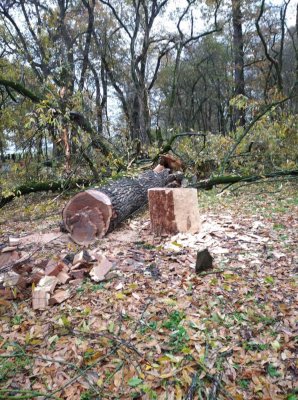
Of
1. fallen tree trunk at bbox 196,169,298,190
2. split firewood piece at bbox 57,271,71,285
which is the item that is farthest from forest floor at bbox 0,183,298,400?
fallen tree trunk at bbox 196,169,298,190

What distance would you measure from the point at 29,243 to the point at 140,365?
251 centimetres

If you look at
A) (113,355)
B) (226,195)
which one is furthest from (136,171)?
(113,355)

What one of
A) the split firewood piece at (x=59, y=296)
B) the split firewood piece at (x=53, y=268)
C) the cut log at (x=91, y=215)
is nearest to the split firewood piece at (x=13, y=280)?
the split firewood piece at (x=53, y=268)

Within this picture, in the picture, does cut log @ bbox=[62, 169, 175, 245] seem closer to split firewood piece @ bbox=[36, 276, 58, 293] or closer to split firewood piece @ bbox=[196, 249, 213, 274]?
split firewood piece @ bbox=[36, 276, 58, 293]

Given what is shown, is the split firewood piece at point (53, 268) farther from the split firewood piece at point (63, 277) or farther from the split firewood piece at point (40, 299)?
the split firewood piece at point (40, 299)

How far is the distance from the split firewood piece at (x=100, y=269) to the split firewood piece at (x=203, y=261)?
839mm

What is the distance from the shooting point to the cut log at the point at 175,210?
13.1 ft

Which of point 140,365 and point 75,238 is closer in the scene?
point 140,365

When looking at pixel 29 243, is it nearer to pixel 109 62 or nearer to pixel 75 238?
pixel 75 238

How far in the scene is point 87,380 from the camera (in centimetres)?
201

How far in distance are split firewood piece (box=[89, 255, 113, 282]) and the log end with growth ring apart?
0.95 metres

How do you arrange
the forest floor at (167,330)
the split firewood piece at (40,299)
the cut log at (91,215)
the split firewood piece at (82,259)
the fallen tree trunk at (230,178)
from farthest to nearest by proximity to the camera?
the fallen tree trunk at (230,178) < the cut log at (91,215) < the split firewood piece at (82,259) < the split firewood piece at (40,299) < the forest floor at (167,330)

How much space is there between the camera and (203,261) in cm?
302

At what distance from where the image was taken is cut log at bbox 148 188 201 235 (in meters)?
3.98
